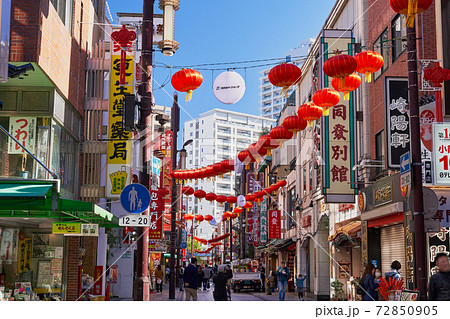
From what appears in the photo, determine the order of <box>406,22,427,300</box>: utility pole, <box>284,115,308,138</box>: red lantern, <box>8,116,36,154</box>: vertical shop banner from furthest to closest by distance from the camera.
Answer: <box>284,115,308,138</box>: red lantern < <box>8,116,36,154</box>: vertical shop banner < <box>406,22,427,300</box>: utility pole

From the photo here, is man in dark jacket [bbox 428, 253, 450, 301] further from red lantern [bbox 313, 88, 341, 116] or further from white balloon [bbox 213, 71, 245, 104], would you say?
white balloon [bbox 213, 71, 245, 104]

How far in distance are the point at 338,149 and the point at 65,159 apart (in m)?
10.8

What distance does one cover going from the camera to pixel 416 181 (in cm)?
1289

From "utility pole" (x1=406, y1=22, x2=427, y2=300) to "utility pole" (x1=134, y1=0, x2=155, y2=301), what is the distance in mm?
6438

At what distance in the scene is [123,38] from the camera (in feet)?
63.1

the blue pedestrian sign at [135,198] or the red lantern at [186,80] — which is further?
the red lantern at [186,80]

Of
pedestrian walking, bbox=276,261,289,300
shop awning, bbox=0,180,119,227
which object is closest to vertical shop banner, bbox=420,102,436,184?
shop awning, bbox=0,180,119,227

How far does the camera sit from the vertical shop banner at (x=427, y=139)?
16.2 m

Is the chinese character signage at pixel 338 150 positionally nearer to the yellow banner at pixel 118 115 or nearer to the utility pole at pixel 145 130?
the yellow banner at pixel 118 115

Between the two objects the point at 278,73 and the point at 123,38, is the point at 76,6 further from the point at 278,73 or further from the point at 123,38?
the point at 278,73

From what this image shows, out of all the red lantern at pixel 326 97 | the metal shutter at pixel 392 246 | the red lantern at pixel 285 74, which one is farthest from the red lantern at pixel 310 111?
the metal shutter at pixel 392 246

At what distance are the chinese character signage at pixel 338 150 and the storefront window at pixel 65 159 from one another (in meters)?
9.67

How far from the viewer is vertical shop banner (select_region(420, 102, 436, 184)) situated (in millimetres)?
16234

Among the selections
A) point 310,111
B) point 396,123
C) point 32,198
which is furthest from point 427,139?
point 32,198
